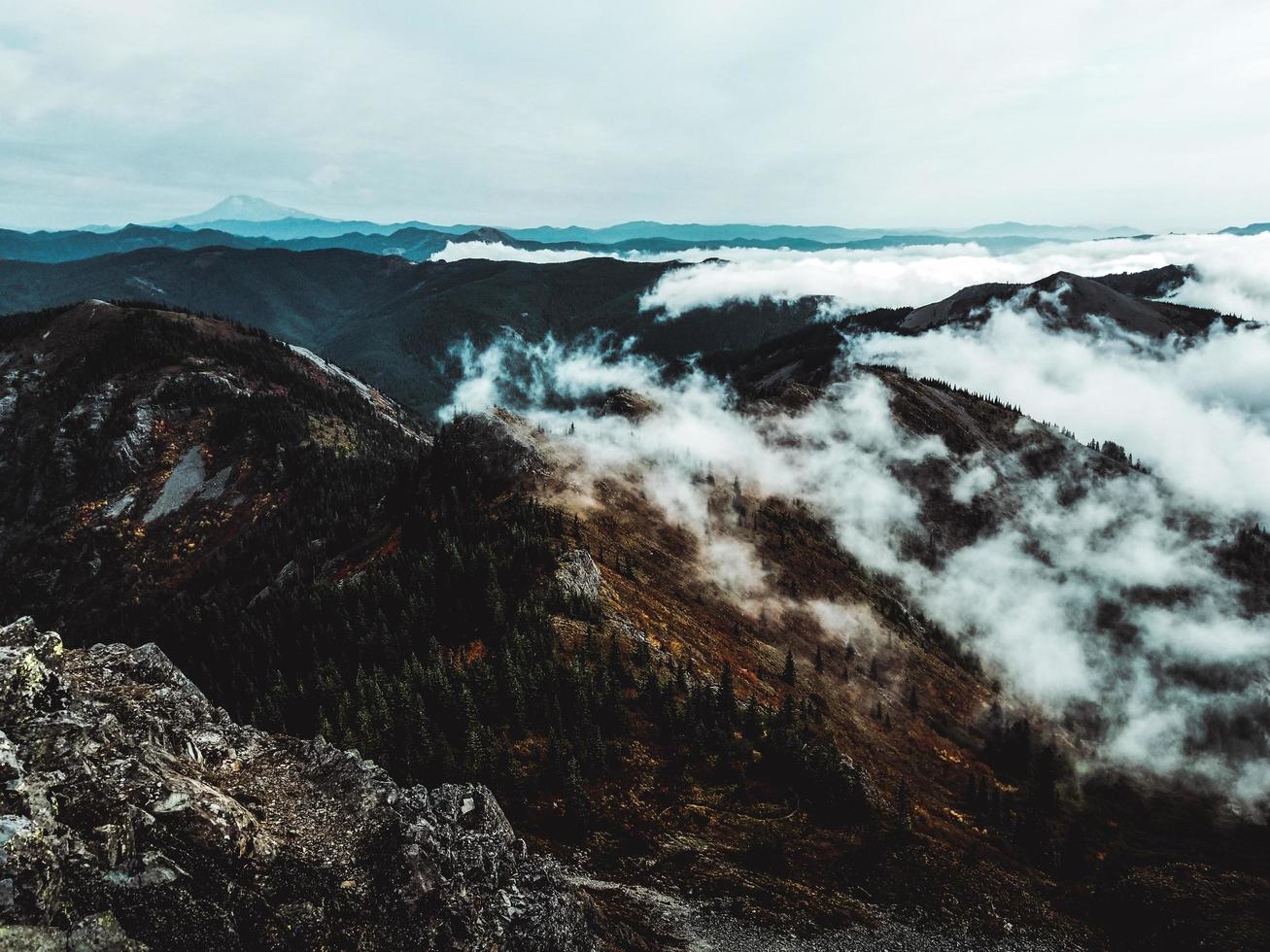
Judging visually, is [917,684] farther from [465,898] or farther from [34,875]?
[34,875]

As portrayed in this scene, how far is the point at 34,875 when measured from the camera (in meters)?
22.9

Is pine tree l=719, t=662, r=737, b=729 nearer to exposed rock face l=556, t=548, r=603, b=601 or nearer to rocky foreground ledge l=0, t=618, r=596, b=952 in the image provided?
exposed rock face l=556, t=548, r=603, b=601

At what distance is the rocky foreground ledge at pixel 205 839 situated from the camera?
81.0 feet

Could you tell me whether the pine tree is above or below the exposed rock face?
below

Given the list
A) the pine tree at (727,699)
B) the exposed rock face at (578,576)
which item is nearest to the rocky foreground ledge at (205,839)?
the pine tree at (727,699)

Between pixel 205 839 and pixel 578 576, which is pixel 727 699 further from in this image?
pixel 205 839

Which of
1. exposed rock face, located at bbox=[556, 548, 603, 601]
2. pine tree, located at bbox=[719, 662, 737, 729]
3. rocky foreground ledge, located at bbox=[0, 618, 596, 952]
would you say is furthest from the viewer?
exposed rock face, located at bbox=[556, 548, 603, 601]

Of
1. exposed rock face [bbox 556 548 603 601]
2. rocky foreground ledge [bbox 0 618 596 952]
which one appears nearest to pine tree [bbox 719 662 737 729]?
exposed rock face [bbox 556 548 603 601]

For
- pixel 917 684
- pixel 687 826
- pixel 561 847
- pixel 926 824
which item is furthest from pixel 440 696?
pixel 917 684

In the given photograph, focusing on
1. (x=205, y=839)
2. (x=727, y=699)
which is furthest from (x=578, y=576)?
(x=205, y=839)

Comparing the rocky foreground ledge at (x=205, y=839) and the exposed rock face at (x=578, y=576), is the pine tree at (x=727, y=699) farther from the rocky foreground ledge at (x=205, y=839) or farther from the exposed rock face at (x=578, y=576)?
the rocky foreground ledge at (x=205, y=839)

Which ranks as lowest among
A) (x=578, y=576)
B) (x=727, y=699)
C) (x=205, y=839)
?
(x=727, y=699)

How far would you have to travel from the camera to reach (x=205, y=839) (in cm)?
2853

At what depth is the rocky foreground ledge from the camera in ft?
81.0
